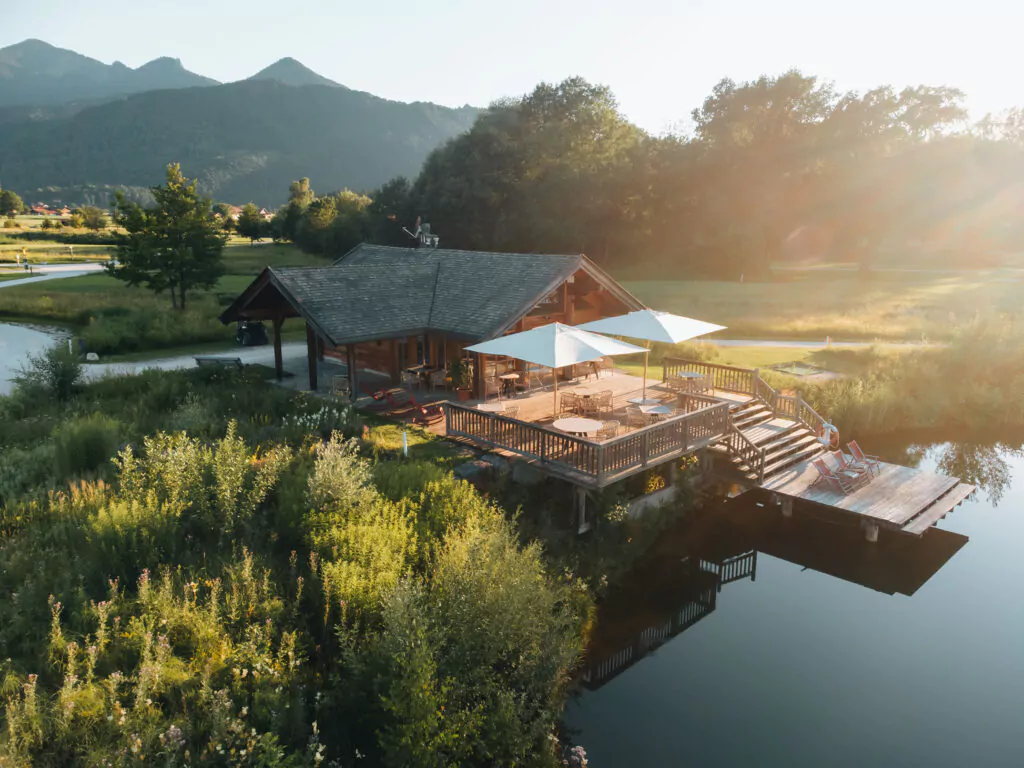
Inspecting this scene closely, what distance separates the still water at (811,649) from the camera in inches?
391

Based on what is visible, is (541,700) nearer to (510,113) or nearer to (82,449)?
(82,449)

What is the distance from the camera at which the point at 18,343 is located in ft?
88.2

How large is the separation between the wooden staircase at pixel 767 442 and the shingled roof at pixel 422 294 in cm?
530

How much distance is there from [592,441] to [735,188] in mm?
52298

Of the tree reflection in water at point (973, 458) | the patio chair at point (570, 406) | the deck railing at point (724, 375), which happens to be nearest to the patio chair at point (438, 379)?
the patio chair at point (570, 406)

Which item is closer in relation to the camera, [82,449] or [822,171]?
[82,449]

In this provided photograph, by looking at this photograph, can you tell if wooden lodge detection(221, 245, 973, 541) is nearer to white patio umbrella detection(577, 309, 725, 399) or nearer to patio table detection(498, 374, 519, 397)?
patio table detection(498, 374, 519, 397)

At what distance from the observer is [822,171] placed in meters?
55.9

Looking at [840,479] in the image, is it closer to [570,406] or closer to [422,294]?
[570,406]

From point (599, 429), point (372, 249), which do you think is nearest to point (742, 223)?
point (372, 249)

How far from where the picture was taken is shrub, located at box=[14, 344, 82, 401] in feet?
60.2

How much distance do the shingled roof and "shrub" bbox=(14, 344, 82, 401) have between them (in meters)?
4.68

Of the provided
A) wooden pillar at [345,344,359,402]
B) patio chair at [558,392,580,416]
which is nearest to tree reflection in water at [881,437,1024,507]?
patio chair at [558,392,580,416]

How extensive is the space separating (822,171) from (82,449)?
59.4 metres
